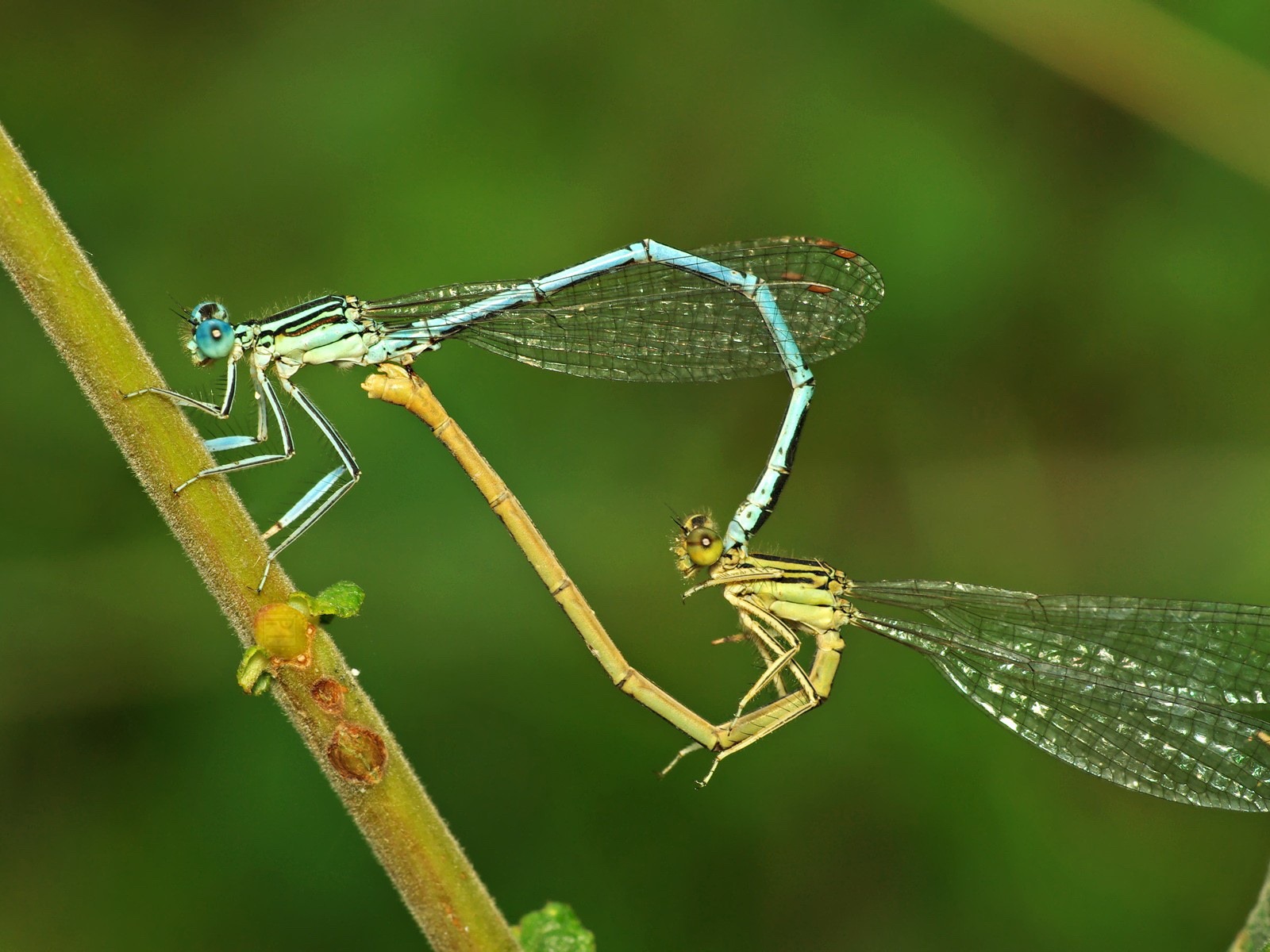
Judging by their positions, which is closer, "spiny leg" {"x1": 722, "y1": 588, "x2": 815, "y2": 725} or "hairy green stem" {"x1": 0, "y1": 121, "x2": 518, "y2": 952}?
"hairy green stem" {"x1": 0, "y1": 121, "x2": 518, "y2": 952}

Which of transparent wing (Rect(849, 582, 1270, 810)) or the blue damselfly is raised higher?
the blue damselfly

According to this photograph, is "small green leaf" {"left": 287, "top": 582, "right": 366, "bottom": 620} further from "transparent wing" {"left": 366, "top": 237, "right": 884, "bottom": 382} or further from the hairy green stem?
"transparent wing" {"left": 366, "top": 237, "right": 884, "bottom": 382}

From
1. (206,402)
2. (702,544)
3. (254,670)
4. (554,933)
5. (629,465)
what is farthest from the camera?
(629,465)

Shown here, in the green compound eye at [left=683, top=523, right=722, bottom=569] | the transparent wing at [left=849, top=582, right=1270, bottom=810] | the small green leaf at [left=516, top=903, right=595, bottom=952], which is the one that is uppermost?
the green compound eye at [left=683, top=523, right=722, bottom=569]

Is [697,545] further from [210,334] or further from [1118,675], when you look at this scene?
[210,334]

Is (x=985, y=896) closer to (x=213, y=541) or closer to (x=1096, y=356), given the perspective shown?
(x=1096, y=356)

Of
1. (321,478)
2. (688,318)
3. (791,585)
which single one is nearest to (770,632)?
(791,585)

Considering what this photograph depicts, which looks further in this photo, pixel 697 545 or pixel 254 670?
pixel 697 545

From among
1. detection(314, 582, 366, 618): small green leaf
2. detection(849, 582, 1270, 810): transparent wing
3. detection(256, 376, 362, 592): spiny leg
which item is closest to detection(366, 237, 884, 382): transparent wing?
detection(256, 376, 362, 592): spiny leg
